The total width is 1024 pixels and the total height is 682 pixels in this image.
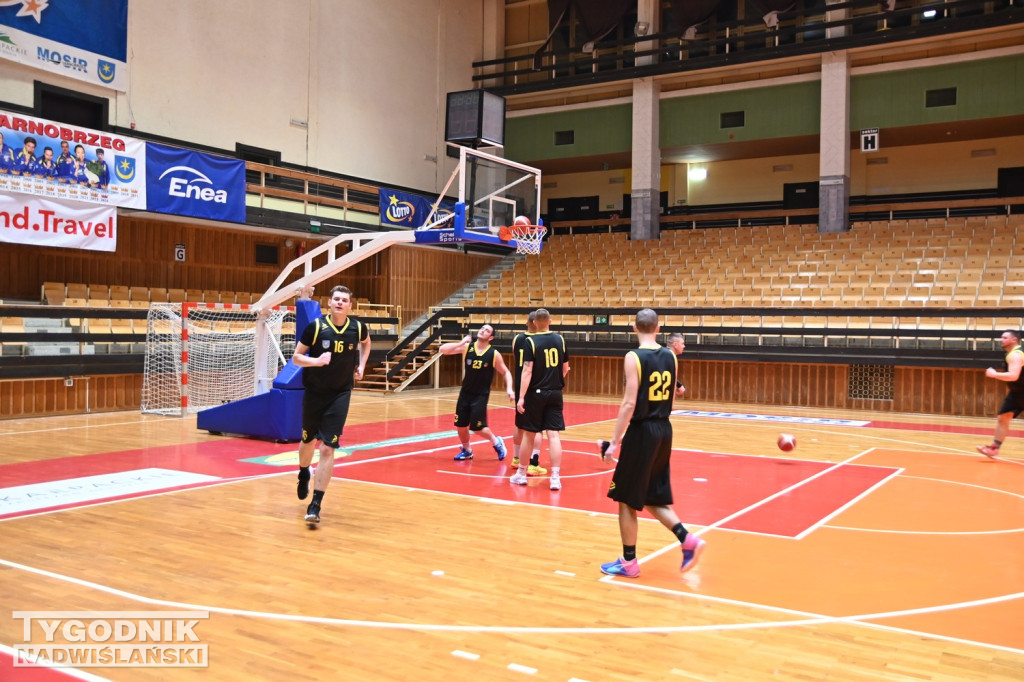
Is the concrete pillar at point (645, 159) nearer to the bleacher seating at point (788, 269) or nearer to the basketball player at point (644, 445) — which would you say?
the bleacher seating at point (788, 269)

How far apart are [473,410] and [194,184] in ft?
37.5

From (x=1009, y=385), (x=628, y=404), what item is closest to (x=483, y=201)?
(x=1009, y=385)

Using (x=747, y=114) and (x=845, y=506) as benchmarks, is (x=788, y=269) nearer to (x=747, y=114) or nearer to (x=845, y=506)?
(x=747, y=114)

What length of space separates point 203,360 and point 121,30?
811 centimetres

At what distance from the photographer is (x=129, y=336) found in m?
16.3

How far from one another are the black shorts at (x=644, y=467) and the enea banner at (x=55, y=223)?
14.1 metres

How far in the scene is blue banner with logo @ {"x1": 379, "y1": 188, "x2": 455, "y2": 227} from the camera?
→ 24062 millimetres

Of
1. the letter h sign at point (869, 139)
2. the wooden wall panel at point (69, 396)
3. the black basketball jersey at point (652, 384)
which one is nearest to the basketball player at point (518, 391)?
the black basketball jersey at point (652, 384)

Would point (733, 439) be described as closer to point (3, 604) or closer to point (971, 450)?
point (971, 450)

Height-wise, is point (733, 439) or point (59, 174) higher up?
point (59, 174)

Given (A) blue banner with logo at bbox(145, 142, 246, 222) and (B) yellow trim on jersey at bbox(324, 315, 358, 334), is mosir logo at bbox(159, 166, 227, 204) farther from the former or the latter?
(B) yellow trim on jersey at bbox(324, 315, 358, 334)

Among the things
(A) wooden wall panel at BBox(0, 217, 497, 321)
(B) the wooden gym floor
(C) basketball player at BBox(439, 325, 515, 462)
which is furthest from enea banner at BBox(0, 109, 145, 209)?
(C) basketball player at BBox(439, 325, 515, 462)

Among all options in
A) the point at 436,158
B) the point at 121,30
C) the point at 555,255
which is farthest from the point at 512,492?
the point at 436,158

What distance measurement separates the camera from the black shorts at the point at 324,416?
23.0 feet
